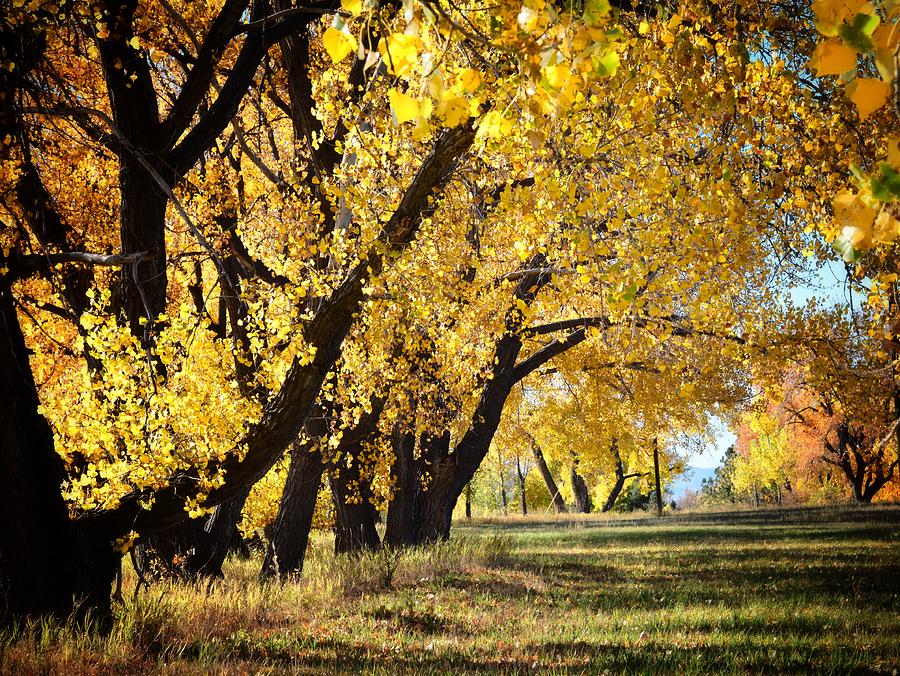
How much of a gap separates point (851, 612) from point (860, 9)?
7728mm

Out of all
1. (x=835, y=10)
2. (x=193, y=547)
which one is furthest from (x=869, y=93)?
(x=193, y=547)

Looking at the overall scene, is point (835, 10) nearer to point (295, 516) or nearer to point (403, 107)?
point (403, 107)

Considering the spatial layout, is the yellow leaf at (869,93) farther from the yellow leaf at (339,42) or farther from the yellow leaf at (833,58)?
the yellow leaf at (339,42)

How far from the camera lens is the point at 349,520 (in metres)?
12.5

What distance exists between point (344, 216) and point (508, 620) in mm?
4625

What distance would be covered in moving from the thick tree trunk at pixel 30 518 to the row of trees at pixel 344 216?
0.07ft

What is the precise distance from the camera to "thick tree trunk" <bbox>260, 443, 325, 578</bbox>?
33.7ft

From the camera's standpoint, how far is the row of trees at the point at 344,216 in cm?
445

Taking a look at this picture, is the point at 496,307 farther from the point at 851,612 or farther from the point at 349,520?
the point at 851,612

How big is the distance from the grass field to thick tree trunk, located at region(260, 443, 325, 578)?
0.41 metres

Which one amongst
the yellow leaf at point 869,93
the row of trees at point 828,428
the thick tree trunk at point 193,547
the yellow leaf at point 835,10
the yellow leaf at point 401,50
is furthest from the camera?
the row of trees at point 828,428

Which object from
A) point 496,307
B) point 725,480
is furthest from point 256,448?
point 725,480

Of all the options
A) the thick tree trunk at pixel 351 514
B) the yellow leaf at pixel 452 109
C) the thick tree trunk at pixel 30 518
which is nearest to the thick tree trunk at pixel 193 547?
the thick tree trunk at pixel 351 514

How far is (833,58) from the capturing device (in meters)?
1.52
